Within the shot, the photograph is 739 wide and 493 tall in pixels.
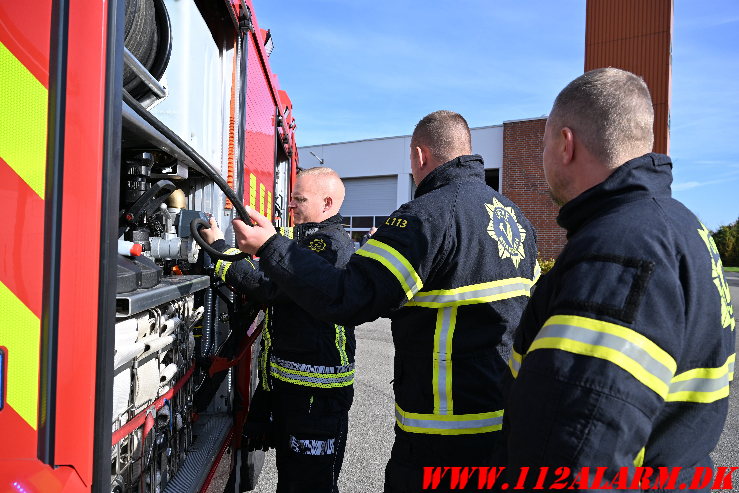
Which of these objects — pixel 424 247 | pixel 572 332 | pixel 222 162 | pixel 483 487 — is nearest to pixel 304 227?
pixel 222 162

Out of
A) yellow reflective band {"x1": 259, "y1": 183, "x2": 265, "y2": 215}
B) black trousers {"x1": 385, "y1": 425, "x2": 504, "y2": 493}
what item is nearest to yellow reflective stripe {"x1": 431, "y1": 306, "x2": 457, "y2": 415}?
black trousers {"x1": 385, "y1": 425, "x2": 504, "y2": 493}

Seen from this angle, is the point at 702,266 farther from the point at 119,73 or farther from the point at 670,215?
the point at 119,73

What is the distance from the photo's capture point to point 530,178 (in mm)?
19234

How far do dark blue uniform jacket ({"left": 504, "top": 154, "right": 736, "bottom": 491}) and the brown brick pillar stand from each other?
58.9 ft

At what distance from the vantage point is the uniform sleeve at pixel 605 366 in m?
0.90

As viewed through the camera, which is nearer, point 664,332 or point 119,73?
point 664,332

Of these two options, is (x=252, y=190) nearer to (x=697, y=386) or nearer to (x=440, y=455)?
(x=440, y=455)

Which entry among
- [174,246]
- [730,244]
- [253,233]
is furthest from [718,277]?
[730,244]

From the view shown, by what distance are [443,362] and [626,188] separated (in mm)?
871

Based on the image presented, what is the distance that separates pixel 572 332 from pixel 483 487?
73cm

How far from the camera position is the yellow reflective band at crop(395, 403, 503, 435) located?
1.72 m

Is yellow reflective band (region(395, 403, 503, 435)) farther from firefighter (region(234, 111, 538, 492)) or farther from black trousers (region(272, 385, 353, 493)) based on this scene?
black trousers (region(272, 385, 353, 493))

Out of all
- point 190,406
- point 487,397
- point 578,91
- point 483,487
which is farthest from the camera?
point 190,406

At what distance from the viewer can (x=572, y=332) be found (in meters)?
0.94
